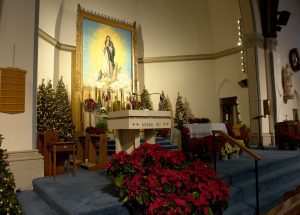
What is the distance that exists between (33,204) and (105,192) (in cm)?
106

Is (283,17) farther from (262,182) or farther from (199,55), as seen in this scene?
(262,182)

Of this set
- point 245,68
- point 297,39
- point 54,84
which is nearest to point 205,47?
point 245,68

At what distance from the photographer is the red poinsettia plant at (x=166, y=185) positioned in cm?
262

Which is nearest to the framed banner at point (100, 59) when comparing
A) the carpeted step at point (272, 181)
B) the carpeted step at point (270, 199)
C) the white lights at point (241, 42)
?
the white lights at point (241, 42)

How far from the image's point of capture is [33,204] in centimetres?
377

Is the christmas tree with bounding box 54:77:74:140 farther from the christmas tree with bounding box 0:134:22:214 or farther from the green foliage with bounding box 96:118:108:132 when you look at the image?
the christmas tree with bounding box 0:134:22:214

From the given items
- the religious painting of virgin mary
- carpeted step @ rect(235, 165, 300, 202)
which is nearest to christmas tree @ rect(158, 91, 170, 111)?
the religious painting of virgin mary

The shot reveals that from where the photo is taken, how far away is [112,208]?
3004mm

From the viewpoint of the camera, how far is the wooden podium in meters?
4.33

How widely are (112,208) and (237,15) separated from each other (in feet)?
33.7

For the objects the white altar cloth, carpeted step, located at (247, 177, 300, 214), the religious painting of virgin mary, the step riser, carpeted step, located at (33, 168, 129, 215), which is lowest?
carpeted step, located at (247, 177, 300, 214)

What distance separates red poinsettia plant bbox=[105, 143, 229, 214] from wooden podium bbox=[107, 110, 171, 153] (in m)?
1.07

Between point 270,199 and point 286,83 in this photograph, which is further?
point 286,83

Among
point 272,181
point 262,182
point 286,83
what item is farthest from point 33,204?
point 286,83
